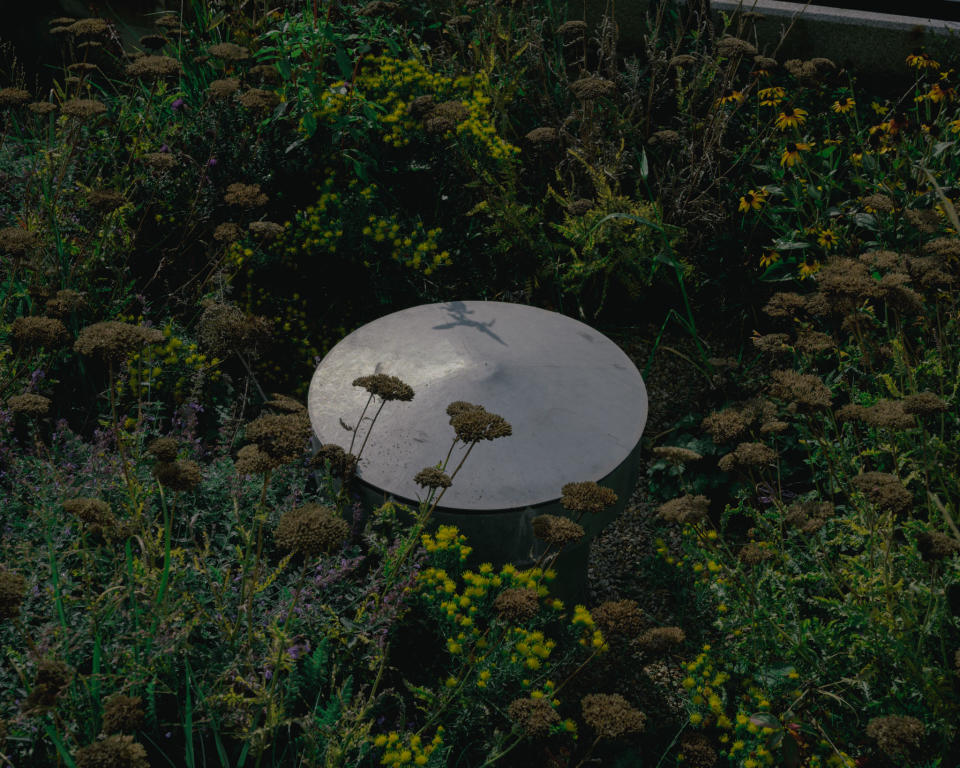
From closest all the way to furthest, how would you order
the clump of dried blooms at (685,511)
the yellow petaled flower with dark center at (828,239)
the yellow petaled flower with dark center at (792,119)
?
the clump of dried blooms at (685,511) < the yellow petaled flower with dark center at (828,239) < the yellow petaled flower with dark center at (792,119)

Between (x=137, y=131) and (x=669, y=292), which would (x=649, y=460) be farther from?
(x=137, y=131)

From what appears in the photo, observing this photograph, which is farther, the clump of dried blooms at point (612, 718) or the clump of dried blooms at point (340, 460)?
the clump of dried blooms at point (340, 460)

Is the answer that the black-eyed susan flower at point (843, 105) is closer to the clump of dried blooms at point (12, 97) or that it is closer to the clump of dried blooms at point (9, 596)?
the clump of dried blooms at point (12, 97)

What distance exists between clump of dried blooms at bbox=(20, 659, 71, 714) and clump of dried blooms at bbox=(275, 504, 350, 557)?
486 mm

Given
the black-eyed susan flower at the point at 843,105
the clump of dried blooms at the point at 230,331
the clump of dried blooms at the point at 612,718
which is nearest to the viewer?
the clump of dried blooms at the point at 612,718

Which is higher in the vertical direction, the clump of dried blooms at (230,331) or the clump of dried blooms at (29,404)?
the clump of dried blooms at (29,404)

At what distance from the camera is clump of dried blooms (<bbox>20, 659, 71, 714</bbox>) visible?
1.71 m

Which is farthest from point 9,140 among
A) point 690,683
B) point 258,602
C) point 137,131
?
point 690,683

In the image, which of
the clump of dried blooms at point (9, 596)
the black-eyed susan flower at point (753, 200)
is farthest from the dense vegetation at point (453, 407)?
the black-eyed susan flower at point (753, 200)

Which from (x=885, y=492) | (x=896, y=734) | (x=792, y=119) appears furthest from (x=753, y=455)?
(x=792, y=119)

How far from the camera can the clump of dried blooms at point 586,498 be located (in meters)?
2.28

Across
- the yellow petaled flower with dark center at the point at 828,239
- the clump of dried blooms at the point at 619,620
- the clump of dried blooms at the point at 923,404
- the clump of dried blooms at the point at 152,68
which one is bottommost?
the clump of dried blooms at the point at 619,620

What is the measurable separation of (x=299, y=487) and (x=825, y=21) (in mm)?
4590

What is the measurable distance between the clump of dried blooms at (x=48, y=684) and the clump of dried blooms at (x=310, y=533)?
1.59ft
